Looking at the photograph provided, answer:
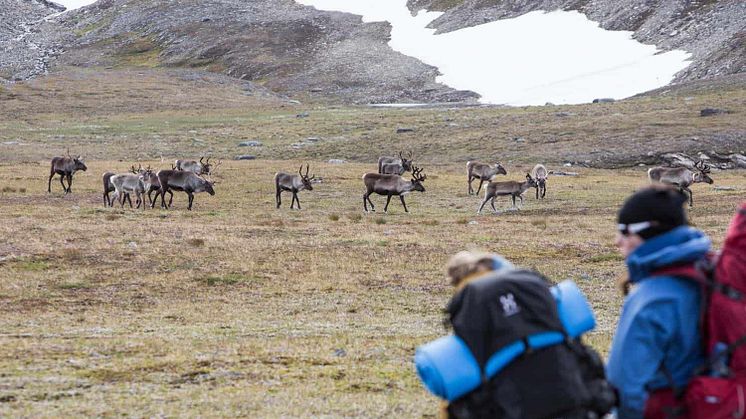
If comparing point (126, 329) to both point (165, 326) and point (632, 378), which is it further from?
point (632, 378)

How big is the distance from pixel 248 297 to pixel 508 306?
13.3 meters

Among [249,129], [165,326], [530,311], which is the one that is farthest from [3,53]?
[530,311]

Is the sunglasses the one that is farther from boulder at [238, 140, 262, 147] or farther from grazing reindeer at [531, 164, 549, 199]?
boulder at [238, 140, 262, 147]

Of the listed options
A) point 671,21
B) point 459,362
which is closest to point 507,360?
point 459,362

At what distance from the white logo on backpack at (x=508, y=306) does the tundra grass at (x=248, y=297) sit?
16.1 feet

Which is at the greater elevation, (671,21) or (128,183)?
(671,21)

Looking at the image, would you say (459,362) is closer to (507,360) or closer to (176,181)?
(507,360)

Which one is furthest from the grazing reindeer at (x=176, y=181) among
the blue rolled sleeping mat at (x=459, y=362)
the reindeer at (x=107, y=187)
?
the blue rolled sleeping mat at (x=459, y=362)

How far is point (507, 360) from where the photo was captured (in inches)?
198

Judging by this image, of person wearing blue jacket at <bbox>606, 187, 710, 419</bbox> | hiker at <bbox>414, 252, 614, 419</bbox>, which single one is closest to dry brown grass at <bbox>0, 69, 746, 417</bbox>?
hiker at <bbox>414, 252, 614, 419</bbox>

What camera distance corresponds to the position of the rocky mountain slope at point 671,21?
96.4m

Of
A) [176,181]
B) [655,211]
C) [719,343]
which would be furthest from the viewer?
[176,181]

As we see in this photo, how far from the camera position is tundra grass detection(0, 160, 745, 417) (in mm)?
10609

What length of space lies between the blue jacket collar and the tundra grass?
16.5 feet
